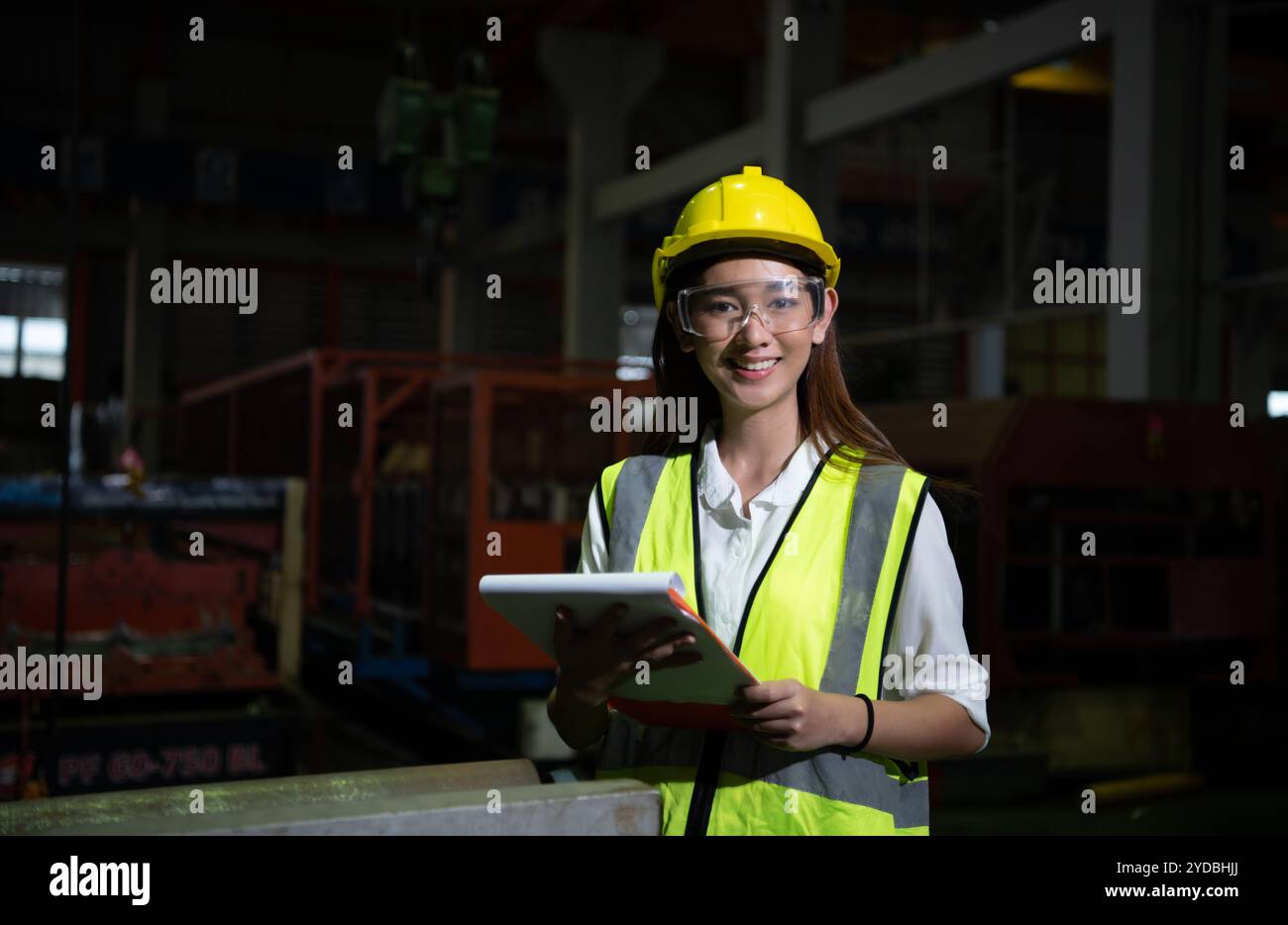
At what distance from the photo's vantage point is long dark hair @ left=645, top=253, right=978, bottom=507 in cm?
178

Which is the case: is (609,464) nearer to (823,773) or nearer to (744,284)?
(744,284)

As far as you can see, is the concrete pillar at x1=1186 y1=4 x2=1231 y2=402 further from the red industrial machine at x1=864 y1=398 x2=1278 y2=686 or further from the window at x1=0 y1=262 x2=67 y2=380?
the window at x1=0 y1=262 x2=67 y2=380

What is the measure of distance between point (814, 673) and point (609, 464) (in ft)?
2.62

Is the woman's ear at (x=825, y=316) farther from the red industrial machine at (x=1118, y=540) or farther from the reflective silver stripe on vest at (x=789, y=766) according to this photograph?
the red industrial machine at (x=1118, y=540)

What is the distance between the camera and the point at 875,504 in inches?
65.6

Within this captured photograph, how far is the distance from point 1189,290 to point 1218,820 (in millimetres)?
3187

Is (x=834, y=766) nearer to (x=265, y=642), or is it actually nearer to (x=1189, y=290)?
(x=265, y=642)

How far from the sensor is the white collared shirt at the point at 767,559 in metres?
1.62

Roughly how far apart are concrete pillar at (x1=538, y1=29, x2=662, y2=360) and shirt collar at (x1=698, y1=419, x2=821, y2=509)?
12.3 m
